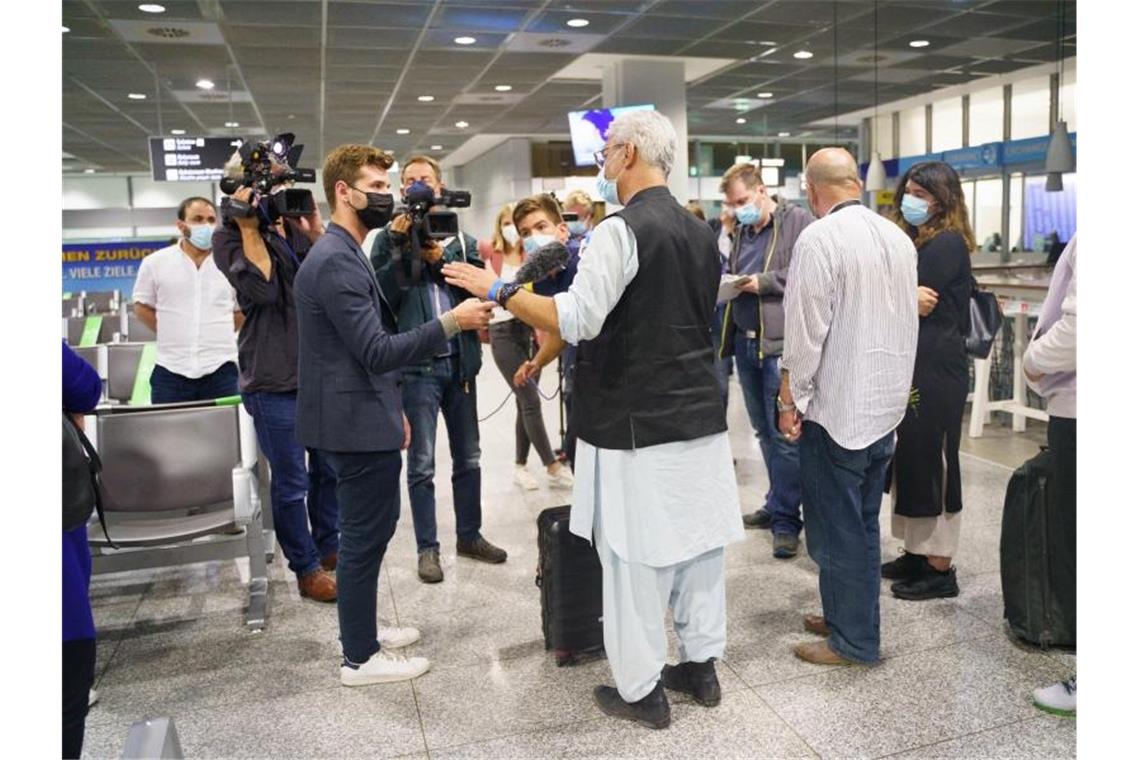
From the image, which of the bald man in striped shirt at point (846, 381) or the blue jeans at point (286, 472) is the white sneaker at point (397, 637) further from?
the bald man in striped shirt at point (846, 381)

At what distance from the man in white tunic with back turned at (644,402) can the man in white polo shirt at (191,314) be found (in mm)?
1932

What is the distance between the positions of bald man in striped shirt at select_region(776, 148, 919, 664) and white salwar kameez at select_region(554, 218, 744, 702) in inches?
14.9

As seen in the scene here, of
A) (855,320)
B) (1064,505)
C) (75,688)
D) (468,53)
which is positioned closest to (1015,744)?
(1064,505)

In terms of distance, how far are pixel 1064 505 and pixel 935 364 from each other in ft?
2.02

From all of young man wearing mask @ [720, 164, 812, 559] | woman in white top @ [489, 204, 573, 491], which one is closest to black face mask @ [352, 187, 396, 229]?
young man wearing mask @ [720, 164, 812, 559]

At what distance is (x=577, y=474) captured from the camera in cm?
251

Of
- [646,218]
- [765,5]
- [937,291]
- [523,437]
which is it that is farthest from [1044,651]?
[765,5]

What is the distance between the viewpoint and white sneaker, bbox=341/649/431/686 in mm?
2756

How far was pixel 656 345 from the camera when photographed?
91.4 inches

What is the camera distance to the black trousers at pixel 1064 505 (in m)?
2.59

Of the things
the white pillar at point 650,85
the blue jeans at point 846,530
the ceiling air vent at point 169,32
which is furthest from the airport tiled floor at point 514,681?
the white pillar at point 650,85

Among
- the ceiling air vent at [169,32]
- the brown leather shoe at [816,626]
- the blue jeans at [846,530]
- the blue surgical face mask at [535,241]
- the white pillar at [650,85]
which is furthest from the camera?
the white pillar at [650,85]

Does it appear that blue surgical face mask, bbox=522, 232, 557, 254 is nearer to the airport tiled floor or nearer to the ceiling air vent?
the airport tiled floor

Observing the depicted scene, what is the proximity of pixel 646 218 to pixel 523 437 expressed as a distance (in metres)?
3.06
